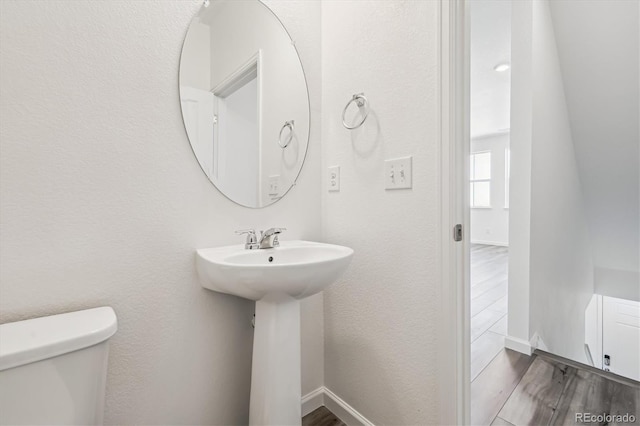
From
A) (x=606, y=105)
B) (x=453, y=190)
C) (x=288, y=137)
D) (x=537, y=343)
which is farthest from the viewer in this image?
(x=606, y=105)

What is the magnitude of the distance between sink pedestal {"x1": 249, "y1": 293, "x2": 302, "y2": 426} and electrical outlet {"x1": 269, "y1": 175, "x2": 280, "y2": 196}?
49 centimetres

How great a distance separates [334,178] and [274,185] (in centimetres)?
29

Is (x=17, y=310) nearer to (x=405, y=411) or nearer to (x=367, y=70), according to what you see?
(x=405, y=411)

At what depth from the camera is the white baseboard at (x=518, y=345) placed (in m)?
1.88

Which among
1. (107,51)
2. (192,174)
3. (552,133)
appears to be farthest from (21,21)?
(552,133)

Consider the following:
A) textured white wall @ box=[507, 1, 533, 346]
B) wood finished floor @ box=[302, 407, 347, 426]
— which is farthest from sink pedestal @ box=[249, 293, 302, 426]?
A: textured white wall @ box=[507, 1, 533, 346]

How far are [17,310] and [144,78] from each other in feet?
2.51

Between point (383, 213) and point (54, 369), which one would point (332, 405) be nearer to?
point (383, 213)

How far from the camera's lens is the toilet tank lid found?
604 millimetres

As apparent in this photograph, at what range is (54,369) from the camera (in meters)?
0.65

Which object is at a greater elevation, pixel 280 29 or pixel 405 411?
pixel 280 29

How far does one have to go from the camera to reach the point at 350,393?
1.30m

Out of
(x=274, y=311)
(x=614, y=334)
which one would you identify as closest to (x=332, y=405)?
(x=274, y=311)

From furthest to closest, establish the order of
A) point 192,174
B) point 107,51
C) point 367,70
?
1. point 367,70
2. point 192,174
3. point 107,51
